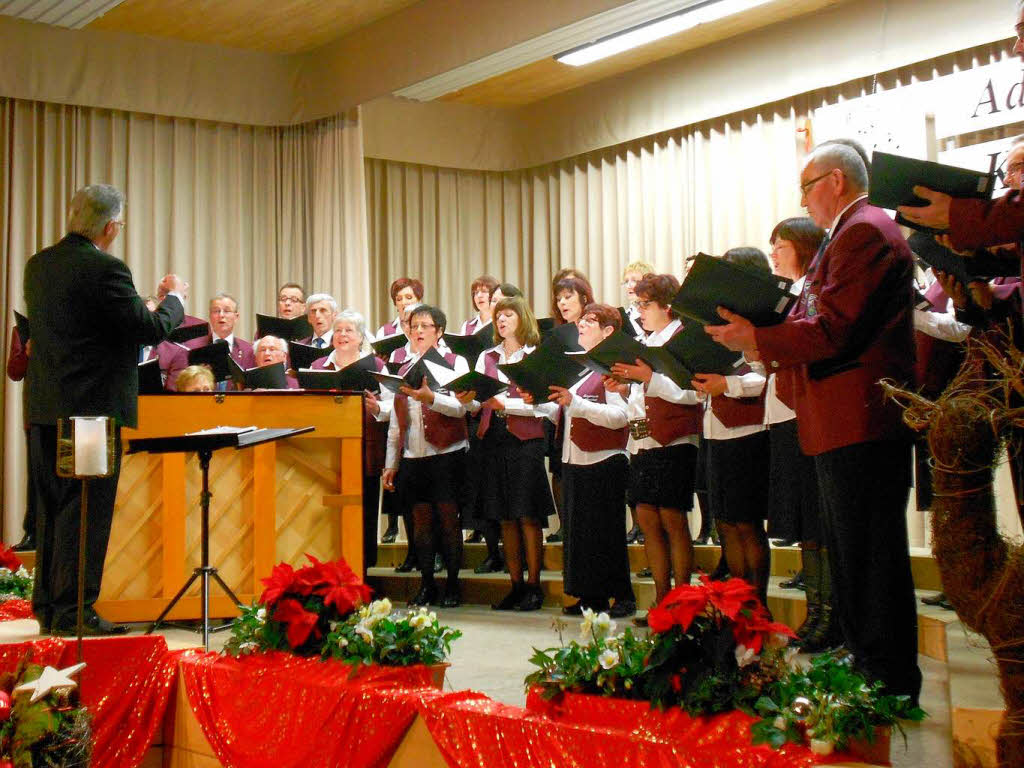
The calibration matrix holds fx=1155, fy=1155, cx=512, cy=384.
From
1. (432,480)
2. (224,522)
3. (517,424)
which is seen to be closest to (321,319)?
(432,480)

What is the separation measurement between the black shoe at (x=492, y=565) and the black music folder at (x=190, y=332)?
1.68 m

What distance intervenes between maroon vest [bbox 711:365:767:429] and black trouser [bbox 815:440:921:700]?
1117mm

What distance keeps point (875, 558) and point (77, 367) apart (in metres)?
2.61

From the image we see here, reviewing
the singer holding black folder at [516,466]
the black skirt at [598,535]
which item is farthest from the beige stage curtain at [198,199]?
the black skirt at [598,535]

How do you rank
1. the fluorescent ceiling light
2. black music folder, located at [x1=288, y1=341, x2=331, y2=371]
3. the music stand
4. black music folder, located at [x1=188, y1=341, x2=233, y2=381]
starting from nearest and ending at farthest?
the music stand → black music folder, located at [x1=188, y1=341, x2=233, y2=381] → black music folder, located at [x1=288, y1=341, x2=331, y2=371] → the fluorescent ceiling light

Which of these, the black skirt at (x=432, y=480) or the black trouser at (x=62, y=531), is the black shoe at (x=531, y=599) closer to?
the black skirt at (x=432, y=480)

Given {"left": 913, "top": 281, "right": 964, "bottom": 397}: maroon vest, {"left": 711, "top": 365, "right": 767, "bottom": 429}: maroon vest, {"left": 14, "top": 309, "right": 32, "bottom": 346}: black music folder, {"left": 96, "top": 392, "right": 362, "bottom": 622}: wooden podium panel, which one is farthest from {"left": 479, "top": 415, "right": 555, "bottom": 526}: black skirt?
{"left": 14, "top": 309, "right": 32, "bottom": 346}: black music folder

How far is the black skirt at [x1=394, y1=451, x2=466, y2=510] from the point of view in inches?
193

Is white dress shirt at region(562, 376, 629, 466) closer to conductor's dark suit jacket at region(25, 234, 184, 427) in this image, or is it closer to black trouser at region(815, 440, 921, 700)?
conductor's dark suit jacket at region(25, 234, 184, 427)

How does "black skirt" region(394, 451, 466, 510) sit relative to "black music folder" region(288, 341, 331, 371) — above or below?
below

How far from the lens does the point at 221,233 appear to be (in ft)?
26.3

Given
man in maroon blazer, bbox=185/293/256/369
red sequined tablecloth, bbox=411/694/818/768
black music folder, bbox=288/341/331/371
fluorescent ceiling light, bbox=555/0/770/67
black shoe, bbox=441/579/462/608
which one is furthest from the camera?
fluorescent ceiling light, bbox=555/0/770/67

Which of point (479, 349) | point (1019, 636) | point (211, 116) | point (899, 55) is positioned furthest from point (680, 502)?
point (211, 116)

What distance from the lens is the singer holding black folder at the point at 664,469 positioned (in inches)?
158
